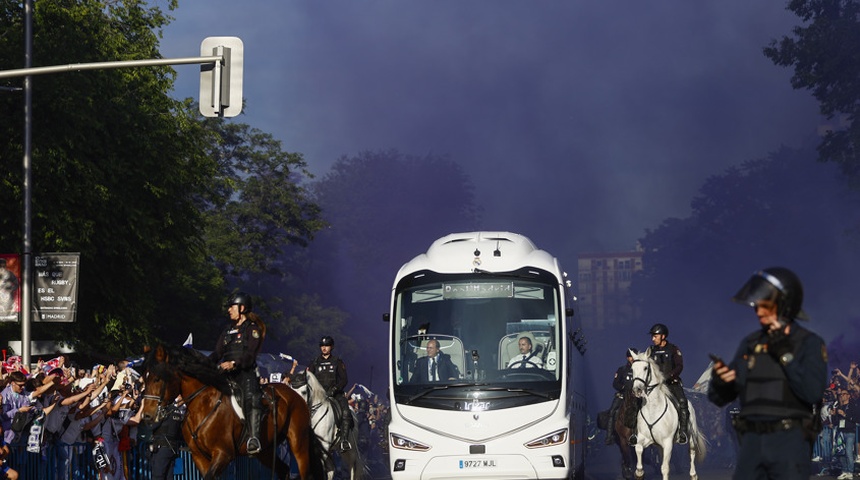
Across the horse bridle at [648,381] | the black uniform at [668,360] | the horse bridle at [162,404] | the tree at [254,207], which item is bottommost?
the horse bridle at [162,404]

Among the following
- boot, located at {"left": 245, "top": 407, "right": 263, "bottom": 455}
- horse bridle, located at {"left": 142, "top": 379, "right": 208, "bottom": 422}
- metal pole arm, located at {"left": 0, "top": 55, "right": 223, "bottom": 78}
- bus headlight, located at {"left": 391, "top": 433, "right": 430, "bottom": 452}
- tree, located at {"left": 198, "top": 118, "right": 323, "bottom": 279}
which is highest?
tree, located at {"left": 198, "top": 118, "right": 323, "bottom": 279}

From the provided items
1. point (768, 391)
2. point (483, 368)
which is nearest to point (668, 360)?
point (483, 368)

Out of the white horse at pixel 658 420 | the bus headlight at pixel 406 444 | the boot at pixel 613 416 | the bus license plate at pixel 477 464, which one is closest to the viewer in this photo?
the bus license plate at pixel 477 464

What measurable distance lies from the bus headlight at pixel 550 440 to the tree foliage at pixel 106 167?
17122mm

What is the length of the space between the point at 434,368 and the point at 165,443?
3457 millimetres

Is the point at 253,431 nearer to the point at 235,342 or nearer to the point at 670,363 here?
the point at 235,342

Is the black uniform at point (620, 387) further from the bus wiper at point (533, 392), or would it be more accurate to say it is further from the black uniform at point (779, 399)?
the black uniform at point (779, 399)

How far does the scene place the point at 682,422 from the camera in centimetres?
2292

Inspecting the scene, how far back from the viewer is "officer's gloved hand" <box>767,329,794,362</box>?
9.18 meters

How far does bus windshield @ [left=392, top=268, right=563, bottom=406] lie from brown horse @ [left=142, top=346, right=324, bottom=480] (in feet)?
6.07

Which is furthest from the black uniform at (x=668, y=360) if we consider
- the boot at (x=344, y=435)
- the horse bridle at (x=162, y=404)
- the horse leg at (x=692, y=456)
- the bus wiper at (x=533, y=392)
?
the horse bridle at (x=162, y=404)

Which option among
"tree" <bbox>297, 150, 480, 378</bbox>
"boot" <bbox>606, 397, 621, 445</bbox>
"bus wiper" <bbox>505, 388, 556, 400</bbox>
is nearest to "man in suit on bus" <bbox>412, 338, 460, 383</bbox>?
"bus wiper" <bbox>505, 388, 556, 400</bbox>

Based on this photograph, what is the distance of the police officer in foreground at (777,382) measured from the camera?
9102mm

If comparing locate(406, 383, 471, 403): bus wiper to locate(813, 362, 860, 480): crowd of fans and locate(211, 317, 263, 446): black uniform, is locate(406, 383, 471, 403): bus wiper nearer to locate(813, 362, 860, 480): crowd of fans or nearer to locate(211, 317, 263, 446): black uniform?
locate(211, 317, 263, 446): black uniform
